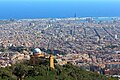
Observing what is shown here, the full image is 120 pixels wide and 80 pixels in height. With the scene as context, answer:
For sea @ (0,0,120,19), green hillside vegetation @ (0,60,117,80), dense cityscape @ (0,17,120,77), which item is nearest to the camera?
green hillside vegetation @ (0,60,117,80)

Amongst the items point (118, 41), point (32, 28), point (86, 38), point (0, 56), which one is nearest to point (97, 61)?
point (0, 56)

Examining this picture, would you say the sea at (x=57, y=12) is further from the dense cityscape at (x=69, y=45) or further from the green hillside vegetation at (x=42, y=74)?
the green hillside vegetation at (x=42, y=74)

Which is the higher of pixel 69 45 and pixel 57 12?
pixel 57 12

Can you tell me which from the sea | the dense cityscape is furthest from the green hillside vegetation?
the sea

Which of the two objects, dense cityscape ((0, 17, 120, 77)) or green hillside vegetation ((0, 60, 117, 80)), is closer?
green hillside vegetation ((0, 60, 117, 80))

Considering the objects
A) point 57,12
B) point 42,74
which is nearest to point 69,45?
point 42,74

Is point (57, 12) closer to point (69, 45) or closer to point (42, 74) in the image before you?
point (69, 45)

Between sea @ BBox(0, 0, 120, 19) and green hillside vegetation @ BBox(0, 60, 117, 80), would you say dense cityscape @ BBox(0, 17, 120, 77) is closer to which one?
green hillside vegetation @ BBox(0, 60, 117, 80)

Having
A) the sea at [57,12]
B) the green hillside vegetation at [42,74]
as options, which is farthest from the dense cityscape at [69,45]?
the sea at [57,12]

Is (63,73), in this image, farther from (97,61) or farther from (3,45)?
(3,45)
